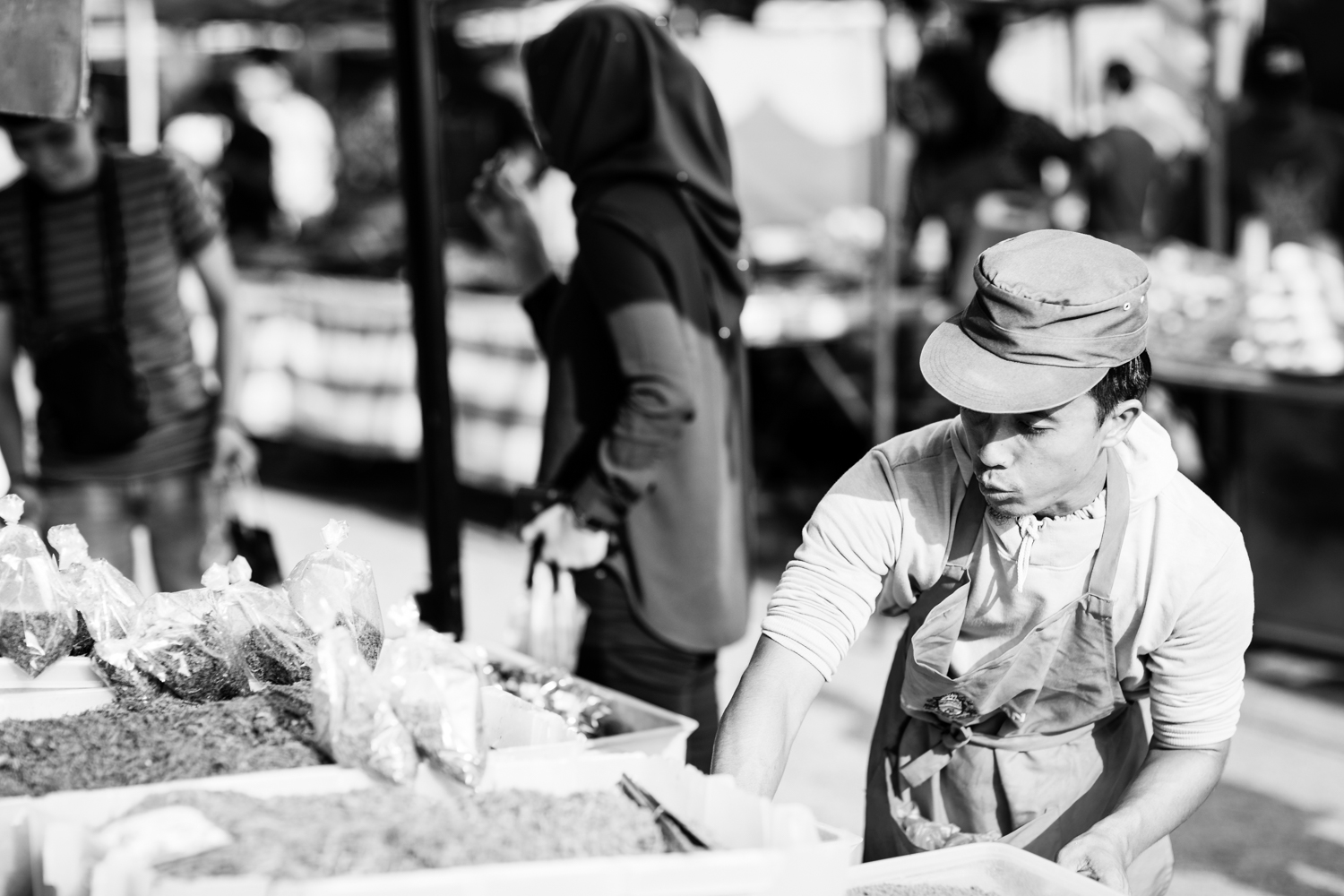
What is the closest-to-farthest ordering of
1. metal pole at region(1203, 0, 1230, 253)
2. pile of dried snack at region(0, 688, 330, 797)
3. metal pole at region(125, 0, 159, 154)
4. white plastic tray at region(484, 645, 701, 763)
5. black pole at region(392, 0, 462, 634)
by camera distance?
1. pile of dried snack at region(0, 688, 330, 797)
2. white plastic tray at region(484, 645, 701, 763)
3. black pole at region(392, 0, 462, 634)
4. metal pole at region(1203, 0, 1230, 253)
5. metal pole at region(125, 0, 159, 154)

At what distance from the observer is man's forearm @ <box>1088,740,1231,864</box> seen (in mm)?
1785

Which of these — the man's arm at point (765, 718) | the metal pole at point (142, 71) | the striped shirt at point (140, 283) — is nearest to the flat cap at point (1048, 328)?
the man's arm at point (765, 718)

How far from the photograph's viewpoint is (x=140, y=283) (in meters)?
3.59

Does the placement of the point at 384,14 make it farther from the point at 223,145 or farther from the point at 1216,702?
the point at 1216,702

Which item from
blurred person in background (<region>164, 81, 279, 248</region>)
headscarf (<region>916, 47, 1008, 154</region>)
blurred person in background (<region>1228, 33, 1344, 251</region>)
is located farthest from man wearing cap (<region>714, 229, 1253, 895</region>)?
blurred person in background (<region>164, 81, 279, 248</region>)

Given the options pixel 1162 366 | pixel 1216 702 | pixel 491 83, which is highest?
pixel 491 83

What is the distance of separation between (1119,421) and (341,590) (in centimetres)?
101

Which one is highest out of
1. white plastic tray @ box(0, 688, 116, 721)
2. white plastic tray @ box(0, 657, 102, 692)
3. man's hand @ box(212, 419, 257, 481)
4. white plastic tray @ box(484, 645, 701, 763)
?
white plastic tray @ box(0, 657, 102, 692)

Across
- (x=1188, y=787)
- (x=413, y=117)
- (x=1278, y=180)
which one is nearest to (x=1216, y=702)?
(x=1188, y=787)

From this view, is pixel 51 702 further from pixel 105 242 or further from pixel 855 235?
pixel 855 235

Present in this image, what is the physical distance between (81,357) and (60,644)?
1766mm

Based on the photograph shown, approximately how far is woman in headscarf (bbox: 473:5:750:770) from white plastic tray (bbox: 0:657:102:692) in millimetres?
1007

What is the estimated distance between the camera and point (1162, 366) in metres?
5.55

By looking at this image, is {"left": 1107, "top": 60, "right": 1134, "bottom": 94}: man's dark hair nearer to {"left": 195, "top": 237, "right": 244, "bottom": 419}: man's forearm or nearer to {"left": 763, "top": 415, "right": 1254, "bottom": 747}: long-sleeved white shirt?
{"left": 195, "top": 237, "right": 244, "bottom": 419}: man's forearm
